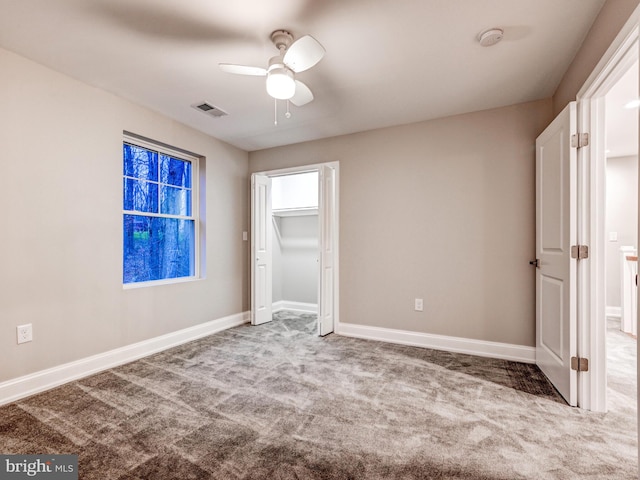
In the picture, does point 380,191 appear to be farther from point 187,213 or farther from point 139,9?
point 139,9

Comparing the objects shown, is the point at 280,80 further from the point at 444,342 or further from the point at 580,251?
the point at 444,342

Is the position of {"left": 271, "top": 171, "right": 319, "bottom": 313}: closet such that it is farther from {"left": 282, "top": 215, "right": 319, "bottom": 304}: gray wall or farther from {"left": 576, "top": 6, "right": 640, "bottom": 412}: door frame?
{"left": 576, "top": 6, "right": 640, "bottom": 412}: door frame

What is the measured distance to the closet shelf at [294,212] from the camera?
4707 mm

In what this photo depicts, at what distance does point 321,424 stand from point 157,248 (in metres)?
2.61

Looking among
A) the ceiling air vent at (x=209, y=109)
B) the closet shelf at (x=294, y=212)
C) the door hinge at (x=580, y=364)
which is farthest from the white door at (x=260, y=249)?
the door hinge at (x=580, y=364)

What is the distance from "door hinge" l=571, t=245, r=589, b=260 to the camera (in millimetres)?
2006

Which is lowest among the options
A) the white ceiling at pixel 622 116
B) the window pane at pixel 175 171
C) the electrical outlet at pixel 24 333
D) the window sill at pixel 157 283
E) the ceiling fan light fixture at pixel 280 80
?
the electrical outlet at pixel 24 333

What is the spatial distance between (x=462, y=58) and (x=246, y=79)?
1700 mm

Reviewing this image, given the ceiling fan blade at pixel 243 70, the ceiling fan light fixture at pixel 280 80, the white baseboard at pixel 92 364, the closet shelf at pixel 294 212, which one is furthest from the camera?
the closet shelf at pixel 294 212

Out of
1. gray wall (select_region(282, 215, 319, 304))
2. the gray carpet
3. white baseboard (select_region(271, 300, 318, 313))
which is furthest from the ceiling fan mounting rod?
white baseboard (select_region(271, 300, 318, 313))

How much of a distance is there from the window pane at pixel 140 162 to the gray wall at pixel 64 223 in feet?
0.77

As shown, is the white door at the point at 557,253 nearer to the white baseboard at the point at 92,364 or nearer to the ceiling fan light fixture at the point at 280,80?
the ceiling fan light fixture at the point at 280,80

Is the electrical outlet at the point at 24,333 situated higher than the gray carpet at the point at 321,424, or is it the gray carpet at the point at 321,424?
the electrical outlet at the point at 24,333

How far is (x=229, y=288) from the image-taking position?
4.14 meters
